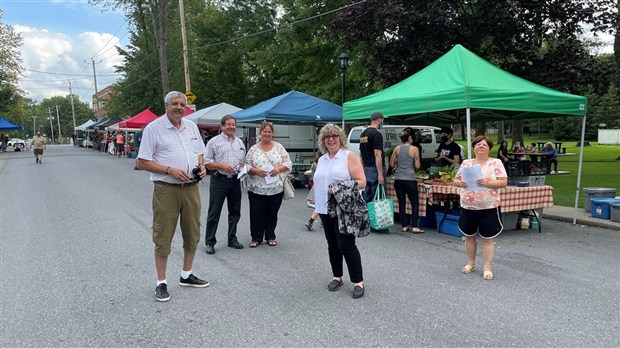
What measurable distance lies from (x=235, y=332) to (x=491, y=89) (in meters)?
5.24

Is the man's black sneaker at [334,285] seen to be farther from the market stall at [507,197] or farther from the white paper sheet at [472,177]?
the market stall at [507,197]

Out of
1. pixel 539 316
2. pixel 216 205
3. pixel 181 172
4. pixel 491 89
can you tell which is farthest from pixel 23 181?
pixel 539 316

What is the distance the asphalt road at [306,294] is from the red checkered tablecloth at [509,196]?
18.7 inches

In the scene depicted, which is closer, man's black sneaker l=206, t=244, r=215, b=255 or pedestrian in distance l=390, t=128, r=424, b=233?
man's black sneaker l=206, t=244, r=215, b=255

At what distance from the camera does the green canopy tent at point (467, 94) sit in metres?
6.71

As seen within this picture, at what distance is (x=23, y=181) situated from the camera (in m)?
15.1

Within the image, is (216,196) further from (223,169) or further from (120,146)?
(120,146)

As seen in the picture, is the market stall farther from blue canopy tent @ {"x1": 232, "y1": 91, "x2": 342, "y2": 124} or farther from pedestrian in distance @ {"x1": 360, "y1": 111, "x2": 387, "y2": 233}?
blue canopy tent @ {"x1": 232, "y1": 91, "x2": 342, "y2": 124}

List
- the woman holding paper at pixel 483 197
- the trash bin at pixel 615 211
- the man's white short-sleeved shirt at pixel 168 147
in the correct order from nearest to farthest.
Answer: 1. the man's white short-sleeved shirt at pixel 168 147
2. the woman holding paper at pixel 483 197
3. the trash bin at pixel 615 211

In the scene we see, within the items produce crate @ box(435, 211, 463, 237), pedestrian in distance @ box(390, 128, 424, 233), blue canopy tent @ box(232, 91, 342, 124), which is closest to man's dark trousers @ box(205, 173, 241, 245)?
pedestrian in distance @ box(390, 128, 424, 233)

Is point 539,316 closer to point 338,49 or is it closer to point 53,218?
point 53,218

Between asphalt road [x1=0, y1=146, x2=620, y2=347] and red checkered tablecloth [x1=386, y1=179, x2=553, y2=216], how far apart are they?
1.56ft

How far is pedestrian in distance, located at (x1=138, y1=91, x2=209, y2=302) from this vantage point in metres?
4.04

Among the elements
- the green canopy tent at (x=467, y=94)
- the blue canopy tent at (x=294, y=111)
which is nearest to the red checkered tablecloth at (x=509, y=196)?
the green canopy tent at (x=467, y=94)
